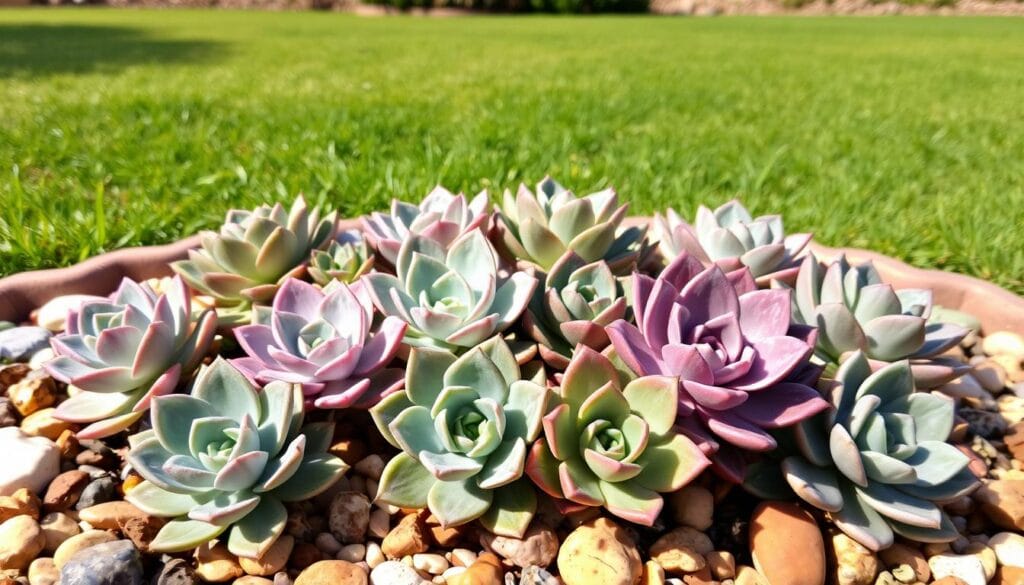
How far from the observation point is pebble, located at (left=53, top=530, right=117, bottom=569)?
123cm

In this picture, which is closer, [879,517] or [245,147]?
[879,517]

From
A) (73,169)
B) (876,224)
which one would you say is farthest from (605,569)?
(73,169)

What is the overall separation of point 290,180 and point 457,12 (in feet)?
A: 78.8

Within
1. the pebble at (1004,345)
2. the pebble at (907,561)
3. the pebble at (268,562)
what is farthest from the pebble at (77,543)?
the pebble at (1004,345)

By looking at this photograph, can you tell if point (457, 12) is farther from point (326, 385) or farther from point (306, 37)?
point (326, 385)

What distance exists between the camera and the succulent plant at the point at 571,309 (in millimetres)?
1461

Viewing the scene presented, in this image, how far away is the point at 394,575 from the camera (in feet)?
4.03

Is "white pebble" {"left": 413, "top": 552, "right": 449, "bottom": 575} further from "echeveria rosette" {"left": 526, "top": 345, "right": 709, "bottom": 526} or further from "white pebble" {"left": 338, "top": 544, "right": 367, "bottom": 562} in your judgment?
"echeveria rosette" {"left": 526, "top": 345, "right": 709, "bottom": 526}

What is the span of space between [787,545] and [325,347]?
0.91m

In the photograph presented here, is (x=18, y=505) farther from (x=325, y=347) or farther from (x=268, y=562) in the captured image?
(x=325, y=347)

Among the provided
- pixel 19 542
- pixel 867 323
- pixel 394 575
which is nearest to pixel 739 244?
pixel 867 323

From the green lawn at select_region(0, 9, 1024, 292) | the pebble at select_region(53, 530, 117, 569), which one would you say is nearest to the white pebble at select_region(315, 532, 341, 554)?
the pebble at select_region(53, 530, 117, 569)

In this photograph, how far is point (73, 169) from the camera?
10.4 feet

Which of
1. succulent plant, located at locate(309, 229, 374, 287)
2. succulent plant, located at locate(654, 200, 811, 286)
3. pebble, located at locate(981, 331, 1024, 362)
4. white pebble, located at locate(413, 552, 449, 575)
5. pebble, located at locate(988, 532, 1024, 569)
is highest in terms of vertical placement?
succulent plant, located at locate(654, 200, 811, 286)
